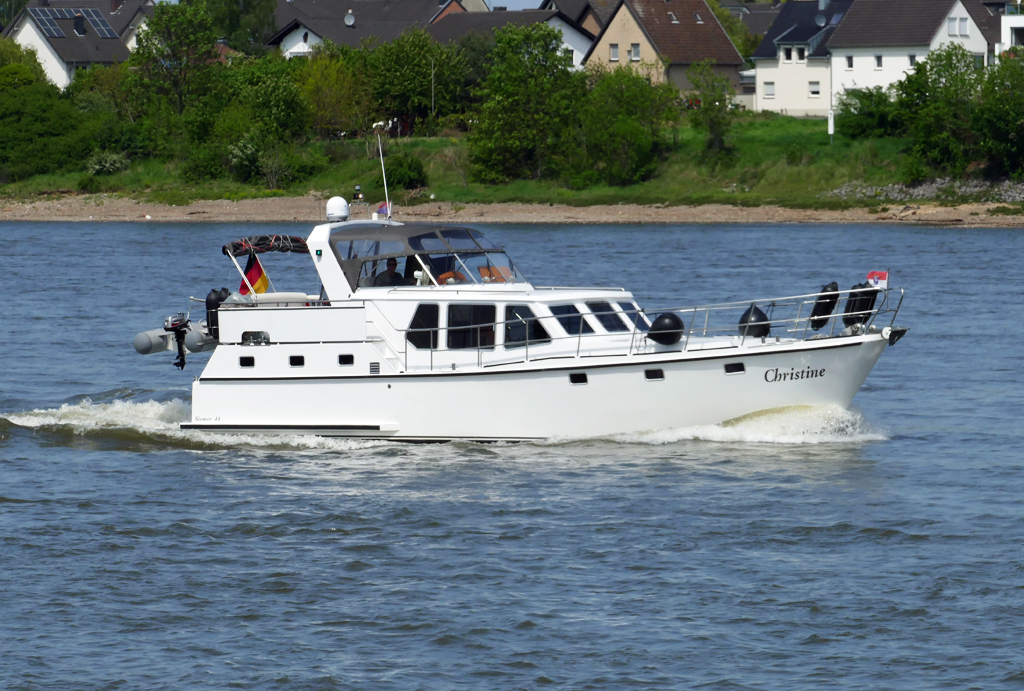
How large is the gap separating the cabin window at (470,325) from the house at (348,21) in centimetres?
7731

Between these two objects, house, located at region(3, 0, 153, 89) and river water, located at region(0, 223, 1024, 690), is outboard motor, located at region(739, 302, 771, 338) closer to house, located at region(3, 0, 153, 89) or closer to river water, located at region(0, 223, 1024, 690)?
river water, located at region(0, 223, 1024, 690)

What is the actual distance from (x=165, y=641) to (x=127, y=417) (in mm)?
10005

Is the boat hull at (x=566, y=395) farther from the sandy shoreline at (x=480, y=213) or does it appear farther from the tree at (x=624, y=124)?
the tree at (x=624, y=124)

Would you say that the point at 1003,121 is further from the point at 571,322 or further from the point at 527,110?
the point at 571,322

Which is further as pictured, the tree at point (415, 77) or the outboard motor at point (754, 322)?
the tree at point (415, 77)

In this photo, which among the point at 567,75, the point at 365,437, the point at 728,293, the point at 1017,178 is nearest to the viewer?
the point at 365,437

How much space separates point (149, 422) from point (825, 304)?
35.2 ft

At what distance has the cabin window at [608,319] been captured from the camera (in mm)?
19473

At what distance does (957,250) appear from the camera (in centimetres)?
5034

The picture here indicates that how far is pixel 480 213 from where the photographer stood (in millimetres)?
70125

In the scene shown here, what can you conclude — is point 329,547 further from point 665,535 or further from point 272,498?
point 665,535

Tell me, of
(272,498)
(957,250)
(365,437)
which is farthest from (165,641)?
(957,250)

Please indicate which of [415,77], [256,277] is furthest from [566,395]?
[415,77]

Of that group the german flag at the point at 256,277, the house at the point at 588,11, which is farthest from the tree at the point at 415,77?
the german flag at the point at 256,277
